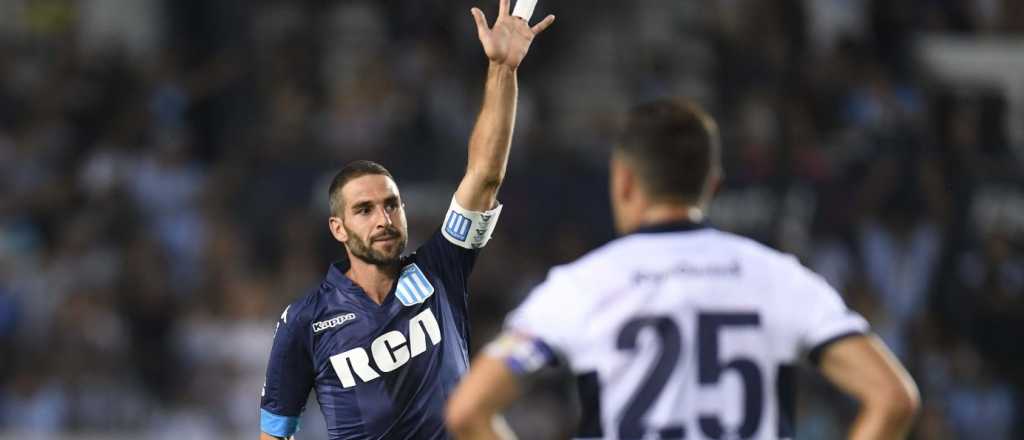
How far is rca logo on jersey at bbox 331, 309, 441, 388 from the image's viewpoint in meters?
5.46

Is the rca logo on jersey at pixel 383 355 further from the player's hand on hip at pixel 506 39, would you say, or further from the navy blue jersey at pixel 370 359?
the player's hand on hip at pixel 506 39

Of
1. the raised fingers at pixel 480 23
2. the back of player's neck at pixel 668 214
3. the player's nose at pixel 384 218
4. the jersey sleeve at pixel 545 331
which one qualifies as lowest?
the jersey sleeve at pixel 545 331

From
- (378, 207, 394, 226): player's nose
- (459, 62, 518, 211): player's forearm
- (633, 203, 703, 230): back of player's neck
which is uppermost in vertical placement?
(459, 62, 518, 211): player's forearm

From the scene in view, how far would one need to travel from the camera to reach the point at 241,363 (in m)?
11.9

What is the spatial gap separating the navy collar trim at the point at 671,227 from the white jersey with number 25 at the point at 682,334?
1.0 inches

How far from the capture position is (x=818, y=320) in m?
3.36

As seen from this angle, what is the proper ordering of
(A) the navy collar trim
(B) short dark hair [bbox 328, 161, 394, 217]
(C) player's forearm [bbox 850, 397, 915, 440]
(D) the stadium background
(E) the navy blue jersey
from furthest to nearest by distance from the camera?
1. (D) the stadium background
2. (B) short dark hair [bbox 328, 161, 394, 217]
3. (E) the navy blue jersey
4. (A) the navy collar trim
5. (C) player's forearm [bbox 850, 397, 915, 440]

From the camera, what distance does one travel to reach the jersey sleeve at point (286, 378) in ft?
18.1

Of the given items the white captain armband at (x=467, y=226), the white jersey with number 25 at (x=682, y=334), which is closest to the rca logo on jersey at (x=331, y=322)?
the white captain armband at (x=467, y=226)

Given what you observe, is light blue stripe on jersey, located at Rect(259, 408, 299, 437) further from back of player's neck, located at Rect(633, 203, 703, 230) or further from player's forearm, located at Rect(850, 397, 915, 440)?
player's forearm, located at Rect(850, 397, 915, 440)

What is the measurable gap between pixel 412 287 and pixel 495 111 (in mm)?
717

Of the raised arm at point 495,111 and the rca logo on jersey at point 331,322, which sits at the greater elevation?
the raised arm at point 495,111

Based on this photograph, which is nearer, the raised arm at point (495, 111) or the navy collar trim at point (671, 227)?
the navy collar trim at point (671, 227)

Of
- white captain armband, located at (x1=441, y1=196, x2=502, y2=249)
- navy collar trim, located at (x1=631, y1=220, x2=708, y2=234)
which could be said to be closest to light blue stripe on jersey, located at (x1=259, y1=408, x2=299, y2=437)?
white captain armband, located at (x1=441, y1=196, x2=502, y2=249)
